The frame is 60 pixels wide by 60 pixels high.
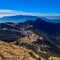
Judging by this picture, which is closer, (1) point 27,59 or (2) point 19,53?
(1) point 27,59

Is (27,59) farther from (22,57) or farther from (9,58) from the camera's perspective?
(9,58)

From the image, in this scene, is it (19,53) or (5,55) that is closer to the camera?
(5,55)

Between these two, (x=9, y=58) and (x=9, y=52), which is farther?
(x=9, y=52)

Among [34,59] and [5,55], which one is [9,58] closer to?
[5,55]

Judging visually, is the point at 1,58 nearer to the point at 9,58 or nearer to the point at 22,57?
the point at 9,58

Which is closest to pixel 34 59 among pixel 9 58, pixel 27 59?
pixel 27 59

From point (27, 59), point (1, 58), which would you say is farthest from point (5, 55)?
point (27, 59)

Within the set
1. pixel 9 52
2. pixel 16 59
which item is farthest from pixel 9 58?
pixel 9 52
